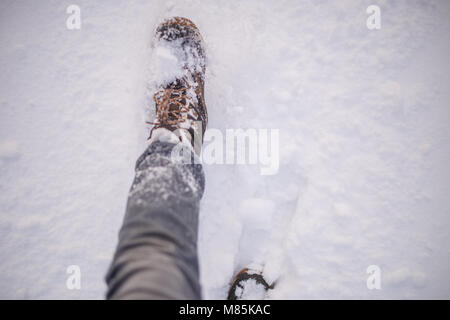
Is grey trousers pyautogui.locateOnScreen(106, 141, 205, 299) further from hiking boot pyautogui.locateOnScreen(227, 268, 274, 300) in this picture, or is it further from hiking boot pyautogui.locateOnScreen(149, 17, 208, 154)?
hiking boot pyautogui.locateOnScreen(227, 268, 274, 300)

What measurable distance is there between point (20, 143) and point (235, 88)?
39.2 inches

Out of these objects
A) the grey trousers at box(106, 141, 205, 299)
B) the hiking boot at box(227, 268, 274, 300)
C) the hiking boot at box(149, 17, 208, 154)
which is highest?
the hiking boot at box(149, 17, 208, 154)

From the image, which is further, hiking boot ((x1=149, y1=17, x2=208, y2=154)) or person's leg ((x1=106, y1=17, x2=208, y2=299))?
hiking boot ((x1=149, y1=17, x2=208, y2=154))

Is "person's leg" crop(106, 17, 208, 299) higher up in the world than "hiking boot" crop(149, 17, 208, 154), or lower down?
lower down

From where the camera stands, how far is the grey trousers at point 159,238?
590 mm

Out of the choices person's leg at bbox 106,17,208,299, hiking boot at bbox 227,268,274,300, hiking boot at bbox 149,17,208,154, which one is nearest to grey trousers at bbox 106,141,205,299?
person's leg at bbox 106,17,208,299

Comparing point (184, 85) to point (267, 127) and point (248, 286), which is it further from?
point (248, 286)

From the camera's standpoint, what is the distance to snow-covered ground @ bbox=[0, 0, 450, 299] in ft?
3.34

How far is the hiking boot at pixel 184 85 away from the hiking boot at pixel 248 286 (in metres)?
0.58

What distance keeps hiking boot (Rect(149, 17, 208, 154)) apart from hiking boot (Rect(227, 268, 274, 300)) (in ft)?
1.91

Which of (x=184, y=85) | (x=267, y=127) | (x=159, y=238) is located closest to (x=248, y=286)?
(x=159, y=238)

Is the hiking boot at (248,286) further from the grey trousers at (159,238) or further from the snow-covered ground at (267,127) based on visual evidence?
the grey trousers at (159,238)
